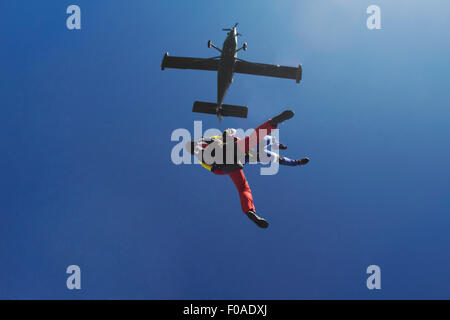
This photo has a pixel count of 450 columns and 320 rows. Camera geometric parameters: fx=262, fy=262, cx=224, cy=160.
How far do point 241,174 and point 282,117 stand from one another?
1693 mm

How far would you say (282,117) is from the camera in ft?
16.7

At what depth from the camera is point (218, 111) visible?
9.08 meters

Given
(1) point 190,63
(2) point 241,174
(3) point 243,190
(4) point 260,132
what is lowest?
(3) point 243,190

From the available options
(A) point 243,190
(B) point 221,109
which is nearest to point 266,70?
(B) point 221,109

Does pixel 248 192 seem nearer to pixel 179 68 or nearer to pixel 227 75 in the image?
pixel 227 75

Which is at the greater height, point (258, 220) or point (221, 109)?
point (221, 109)

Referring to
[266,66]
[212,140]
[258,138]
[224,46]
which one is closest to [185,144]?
[212,140]

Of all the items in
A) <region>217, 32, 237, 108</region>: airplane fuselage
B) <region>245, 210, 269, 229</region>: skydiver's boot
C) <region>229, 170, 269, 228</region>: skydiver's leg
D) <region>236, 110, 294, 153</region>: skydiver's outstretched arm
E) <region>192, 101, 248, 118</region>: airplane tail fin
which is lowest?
<region>245, 210, 269, 229</region>: skydiver's boot

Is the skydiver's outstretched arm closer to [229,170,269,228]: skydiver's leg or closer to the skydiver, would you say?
the skydiver

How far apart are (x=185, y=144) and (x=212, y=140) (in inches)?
25.3

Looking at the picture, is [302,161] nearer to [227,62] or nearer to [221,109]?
[221,109]

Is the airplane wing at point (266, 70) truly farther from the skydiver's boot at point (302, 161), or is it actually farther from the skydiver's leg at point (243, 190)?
the skydiver's leg at point (243, 190)

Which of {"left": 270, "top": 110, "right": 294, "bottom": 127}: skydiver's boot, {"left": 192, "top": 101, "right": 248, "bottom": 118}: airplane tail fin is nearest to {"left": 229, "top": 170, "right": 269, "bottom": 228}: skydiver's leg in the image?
{"left": 270, "top": 110, "right": 294, "bottom": 127}: skydiver's boot

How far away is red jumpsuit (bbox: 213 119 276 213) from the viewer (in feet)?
17.6
